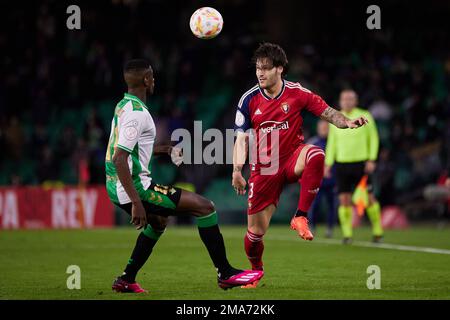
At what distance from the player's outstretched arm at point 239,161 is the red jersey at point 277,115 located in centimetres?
12

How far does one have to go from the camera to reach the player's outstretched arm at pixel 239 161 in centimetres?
894

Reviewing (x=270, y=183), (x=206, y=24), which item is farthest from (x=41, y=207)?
(x=270, y=183)

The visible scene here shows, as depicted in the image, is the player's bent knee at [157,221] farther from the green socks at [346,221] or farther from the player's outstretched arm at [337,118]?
the green socks at [346,221]

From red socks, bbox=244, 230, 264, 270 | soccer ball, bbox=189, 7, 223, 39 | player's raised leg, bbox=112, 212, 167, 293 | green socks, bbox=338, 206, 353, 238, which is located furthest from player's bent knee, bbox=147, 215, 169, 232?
green socks, bbox=338, 206, 353, 238

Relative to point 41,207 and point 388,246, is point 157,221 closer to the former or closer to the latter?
point 388,246

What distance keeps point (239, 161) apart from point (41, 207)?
517 inches

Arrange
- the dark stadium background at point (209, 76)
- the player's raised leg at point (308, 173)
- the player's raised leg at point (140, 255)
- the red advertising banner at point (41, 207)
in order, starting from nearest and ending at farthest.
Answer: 1. the player's raised leg at point (140, 255)
2. the player's raised leg at point (308, 173)
3. the red advertising banner at point (41, 207)
4. the dark stadium background at point (209, 76)

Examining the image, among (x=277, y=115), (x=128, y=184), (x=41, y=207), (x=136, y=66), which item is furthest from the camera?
(x=41, y=207)

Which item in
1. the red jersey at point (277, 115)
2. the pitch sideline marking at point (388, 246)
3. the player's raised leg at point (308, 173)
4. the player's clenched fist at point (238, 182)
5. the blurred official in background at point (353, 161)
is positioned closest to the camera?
the player's clenched fist at point (238, 182)

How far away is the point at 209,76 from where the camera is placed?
27266mm

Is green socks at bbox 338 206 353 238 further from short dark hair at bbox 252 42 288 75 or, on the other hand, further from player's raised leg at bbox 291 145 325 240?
short dark hair at bbox 252 42 288 75

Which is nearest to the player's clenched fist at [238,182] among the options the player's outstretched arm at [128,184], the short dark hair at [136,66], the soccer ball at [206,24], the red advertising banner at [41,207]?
the player's outstretched arm at [128,184]
